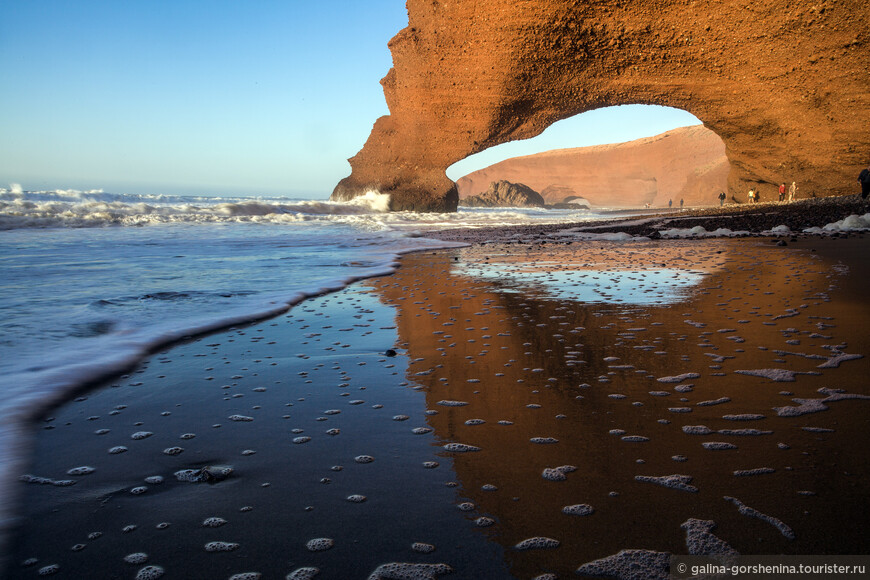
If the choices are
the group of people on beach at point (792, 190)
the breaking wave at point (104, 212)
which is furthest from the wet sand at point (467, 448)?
the breaking wave at point (104, 212)

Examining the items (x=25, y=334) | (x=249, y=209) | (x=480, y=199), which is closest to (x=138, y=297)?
(x=25, y=334)

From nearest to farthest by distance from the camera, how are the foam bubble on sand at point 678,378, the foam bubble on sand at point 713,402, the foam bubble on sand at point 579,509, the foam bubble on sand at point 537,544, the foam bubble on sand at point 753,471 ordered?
the foam bubble on sand at point 537,544, the foam bubble on sand at point 579,509, the foam bubble on sand at point 753,471, the foam bubble on sand at point 713,402, the foam bubble on sand at point 678,378

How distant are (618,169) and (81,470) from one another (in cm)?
13121

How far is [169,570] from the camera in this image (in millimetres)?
1216

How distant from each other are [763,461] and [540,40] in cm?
2542

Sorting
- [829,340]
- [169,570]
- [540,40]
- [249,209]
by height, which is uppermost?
[540,40]

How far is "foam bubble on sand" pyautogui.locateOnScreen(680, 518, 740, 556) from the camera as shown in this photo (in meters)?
1.21

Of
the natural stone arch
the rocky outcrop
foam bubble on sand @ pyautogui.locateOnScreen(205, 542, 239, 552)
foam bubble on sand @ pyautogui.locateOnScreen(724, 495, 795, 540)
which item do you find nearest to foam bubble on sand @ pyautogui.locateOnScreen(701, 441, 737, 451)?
foam bubble on sand @ pyautogui.locateOnScreen(724, 495, 795, 540)

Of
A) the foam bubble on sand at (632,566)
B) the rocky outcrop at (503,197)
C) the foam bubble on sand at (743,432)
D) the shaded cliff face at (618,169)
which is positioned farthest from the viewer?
the shaded cliff face at (618,169)

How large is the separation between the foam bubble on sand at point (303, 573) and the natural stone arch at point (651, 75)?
2223 cm

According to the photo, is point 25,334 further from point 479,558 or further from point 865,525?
point 865,525

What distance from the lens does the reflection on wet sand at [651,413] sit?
1.32 meters

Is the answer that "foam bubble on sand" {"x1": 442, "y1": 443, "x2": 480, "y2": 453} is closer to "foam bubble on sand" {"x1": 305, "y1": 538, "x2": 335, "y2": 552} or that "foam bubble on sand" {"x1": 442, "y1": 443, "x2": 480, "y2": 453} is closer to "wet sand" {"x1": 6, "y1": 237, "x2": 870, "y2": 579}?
"wet sand" {"x1": 6, "y1": 237, "x2": 870, "y2": 579}

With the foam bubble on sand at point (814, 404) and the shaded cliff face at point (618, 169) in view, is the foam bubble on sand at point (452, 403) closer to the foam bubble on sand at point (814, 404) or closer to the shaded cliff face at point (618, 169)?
the foam bubble on sand at point (814, 404)
